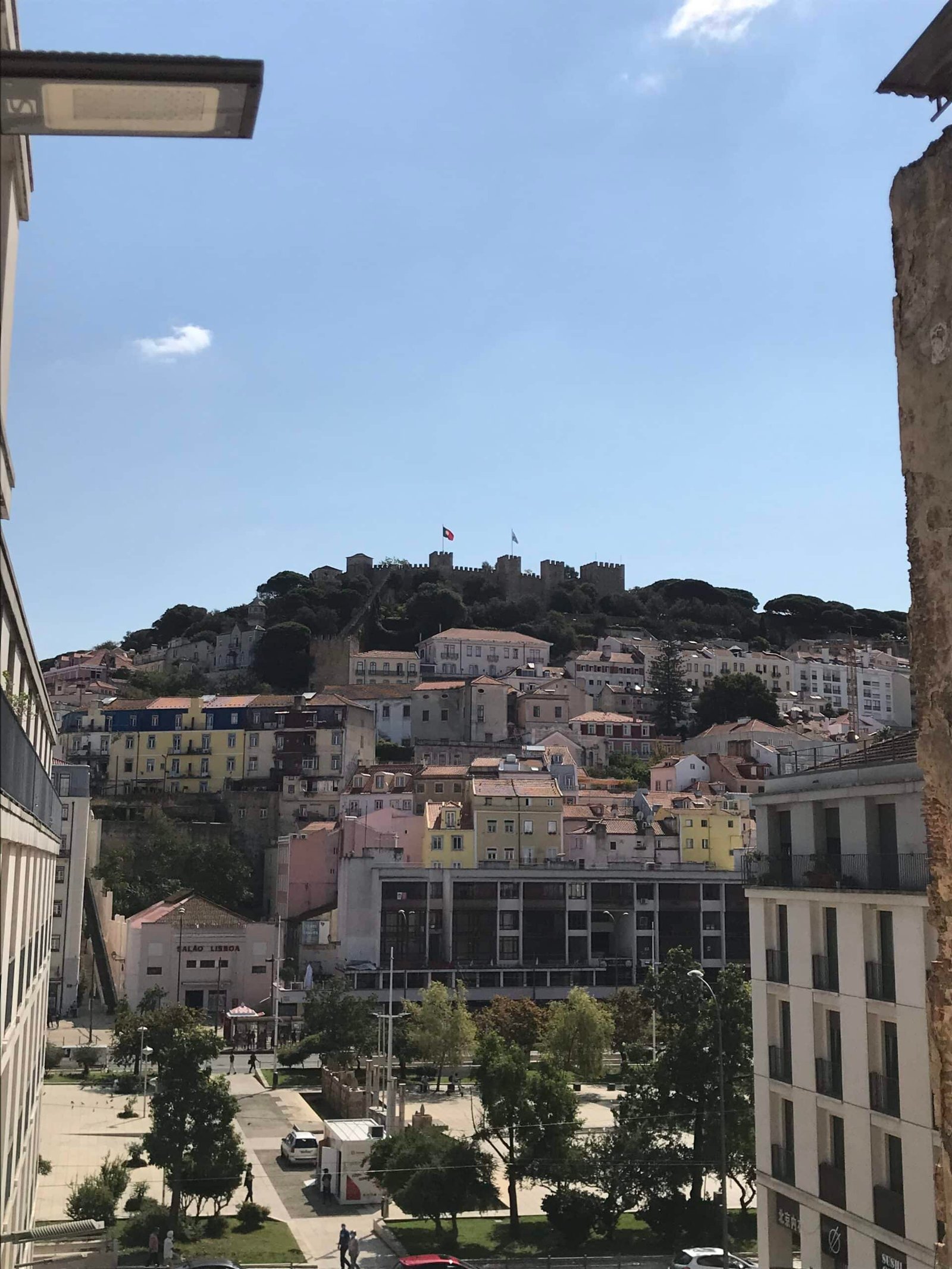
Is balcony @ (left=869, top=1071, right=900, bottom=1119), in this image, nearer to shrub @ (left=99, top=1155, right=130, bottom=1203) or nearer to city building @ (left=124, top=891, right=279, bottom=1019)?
shrub @ (left=99, top=1155, right=130, bottom=1203)

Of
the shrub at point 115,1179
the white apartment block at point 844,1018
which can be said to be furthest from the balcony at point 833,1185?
the shrub at point 115,1179

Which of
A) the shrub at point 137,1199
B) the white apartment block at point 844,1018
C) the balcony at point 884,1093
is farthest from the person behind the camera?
the shrub at point 137,1199

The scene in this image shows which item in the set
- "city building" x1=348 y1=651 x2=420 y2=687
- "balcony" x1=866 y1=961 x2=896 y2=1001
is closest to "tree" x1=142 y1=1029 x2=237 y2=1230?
"balcony" x1=866 y1=961 x2=896 y2=1001

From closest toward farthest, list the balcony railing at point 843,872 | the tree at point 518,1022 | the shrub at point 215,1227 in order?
the balcony railing at point 843,872 < the shrub at point 215,1227 < the tree at point 518,1022

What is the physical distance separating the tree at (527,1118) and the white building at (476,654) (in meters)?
90.5

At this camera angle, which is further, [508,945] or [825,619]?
[825,619]

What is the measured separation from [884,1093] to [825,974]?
2.46m

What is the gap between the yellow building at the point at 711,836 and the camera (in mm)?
73750

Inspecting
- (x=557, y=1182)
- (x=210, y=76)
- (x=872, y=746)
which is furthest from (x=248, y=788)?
(x=210, y=76)

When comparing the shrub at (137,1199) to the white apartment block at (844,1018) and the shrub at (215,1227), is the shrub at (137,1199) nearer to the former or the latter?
the shrub at (215,1227)

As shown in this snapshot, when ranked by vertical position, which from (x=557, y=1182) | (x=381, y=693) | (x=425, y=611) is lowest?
(x=557, y=1182)

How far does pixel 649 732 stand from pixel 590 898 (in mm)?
46441

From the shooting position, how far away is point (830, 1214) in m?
20.9

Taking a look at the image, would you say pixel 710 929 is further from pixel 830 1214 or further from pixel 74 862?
pixel 830 1214
